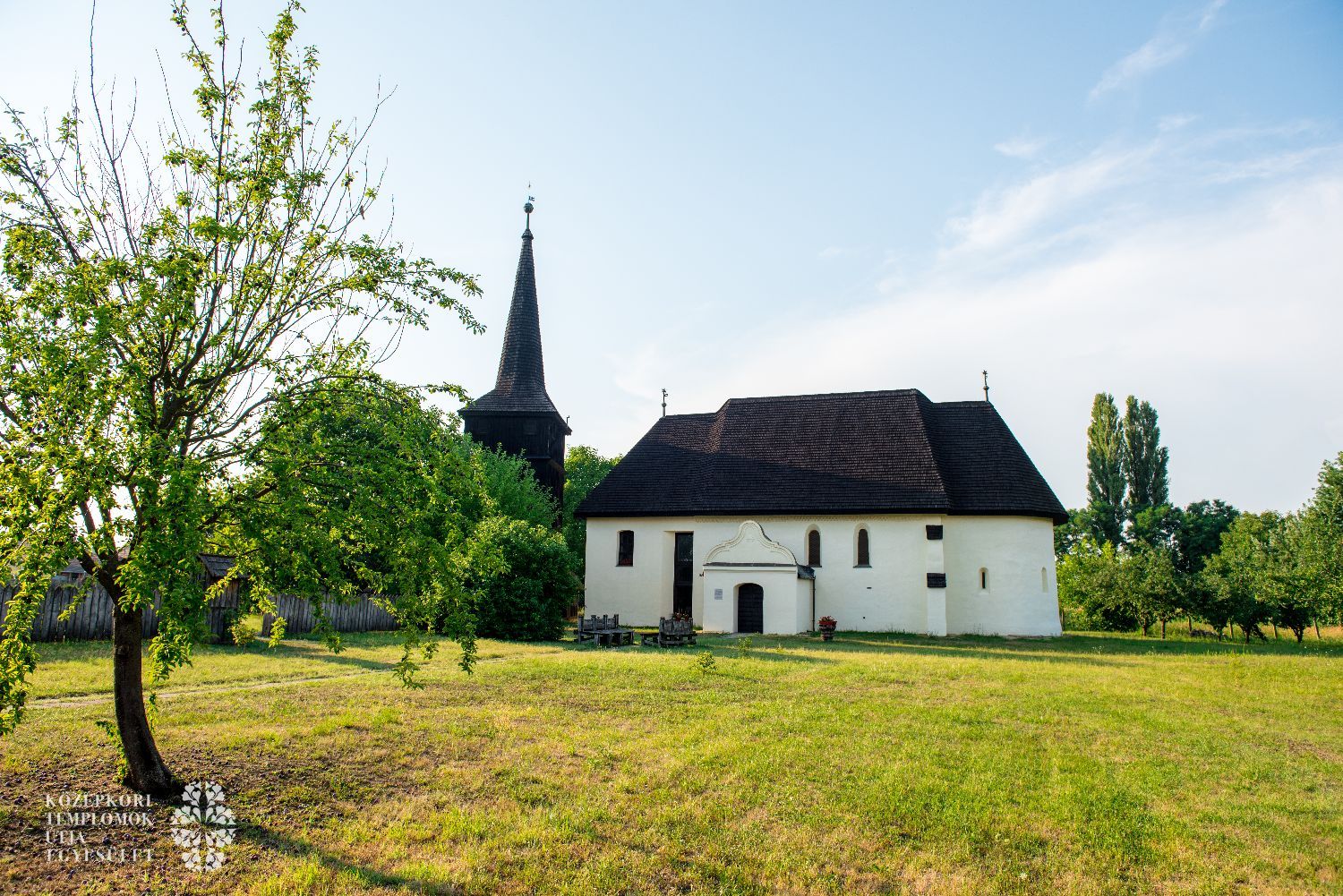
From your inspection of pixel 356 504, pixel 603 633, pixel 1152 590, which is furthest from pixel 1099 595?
pixel 356 504

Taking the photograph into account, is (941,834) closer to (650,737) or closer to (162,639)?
(650,737)

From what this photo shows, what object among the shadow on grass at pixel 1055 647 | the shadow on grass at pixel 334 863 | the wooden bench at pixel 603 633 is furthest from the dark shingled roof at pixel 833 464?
the shadow on grass at pixel 334 863

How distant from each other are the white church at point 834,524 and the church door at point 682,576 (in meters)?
0.08

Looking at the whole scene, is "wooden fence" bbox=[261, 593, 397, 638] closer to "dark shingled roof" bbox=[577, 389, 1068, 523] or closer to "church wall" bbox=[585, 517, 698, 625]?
"church wall" bbox=[585, 517, 698, 625]

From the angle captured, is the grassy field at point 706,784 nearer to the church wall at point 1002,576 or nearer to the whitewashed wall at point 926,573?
the whitewashed wall at point 926,573

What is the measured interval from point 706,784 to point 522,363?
34.6 metres

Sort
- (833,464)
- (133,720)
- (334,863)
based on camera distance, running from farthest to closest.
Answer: (833,464), (133,720), (334,863)

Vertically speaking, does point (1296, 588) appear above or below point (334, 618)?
above

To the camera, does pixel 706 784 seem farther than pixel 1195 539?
No

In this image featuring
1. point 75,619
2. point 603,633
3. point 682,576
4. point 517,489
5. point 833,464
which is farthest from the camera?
point 517,489

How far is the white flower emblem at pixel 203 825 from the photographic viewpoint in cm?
574

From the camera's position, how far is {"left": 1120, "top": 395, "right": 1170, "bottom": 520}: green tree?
63656mm

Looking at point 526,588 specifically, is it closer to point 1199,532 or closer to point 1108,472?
point 1108,472

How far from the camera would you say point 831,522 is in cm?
3111
